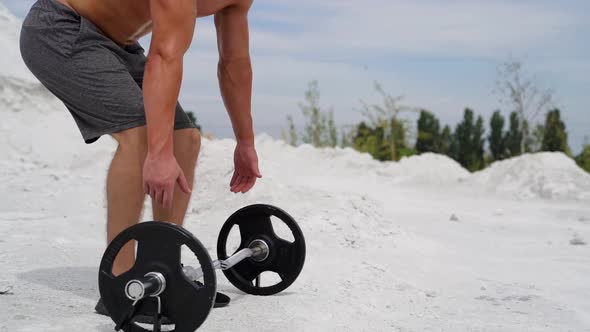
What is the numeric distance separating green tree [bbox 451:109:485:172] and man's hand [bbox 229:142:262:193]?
1184 centimetres

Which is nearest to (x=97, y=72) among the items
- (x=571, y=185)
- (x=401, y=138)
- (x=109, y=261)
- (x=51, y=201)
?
(x=109, y=261)

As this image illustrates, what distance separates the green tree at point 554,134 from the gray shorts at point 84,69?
1149cm

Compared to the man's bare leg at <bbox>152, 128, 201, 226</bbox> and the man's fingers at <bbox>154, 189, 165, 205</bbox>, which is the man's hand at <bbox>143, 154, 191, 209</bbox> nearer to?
the man's fingers at <bbox>154, 189, 165, 205</bbox>

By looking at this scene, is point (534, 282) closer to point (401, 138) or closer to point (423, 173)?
point (423, 173)

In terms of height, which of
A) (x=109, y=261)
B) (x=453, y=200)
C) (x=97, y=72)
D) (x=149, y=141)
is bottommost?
(x=453, y=200)

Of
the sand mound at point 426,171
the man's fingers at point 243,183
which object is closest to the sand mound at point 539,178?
the sand mound at point 426,171

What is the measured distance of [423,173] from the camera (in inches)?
335

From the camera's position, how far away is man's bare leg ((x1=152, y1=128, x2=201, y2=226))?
225 cm

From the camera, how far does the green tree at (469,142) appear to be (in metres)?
13.9

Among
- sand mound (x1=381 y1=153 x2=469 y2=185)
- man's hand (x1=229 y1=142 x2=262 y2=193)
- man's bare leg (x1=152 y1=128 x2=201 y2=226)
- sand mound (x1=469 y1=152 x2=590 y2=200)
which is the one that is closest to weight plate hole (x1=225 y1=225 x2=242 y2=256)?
man's hand (x1=229 y1=142 x2=262 y2=193)

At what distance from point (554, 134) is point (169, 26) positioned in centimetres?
1194

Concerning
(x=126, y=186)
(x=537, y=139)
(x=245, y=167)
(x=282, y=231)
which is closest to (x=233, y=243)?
(x=282, y=231)

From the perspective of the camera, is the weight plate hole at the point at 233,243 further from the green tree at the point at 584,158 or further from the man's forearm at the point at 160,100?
the green tree at the point at 584,158

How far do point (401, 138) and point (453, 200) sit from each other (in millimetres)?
5857
